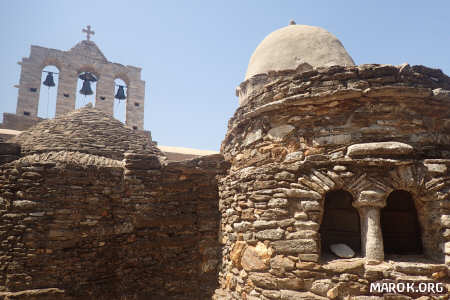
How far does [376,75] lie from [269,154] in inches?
75.6

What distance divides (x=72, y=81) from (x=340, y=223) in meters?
13.3

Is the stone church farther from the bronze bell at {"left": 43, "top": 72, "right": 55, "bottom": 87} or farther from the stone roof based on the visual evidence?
the bronze bell at {"left": 43, "top": 72, "right": 55, "bottom": 87}

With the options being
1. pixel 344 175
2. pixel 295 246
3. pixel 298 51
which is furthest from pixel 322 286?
pixel 298 51

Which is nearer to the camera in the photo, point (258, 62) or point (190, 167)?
point (190, 167)

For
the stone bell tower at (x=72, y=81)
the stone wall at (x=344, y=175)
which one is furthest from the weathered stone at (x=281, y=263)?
the stone bell tower at (x=72, y=81)

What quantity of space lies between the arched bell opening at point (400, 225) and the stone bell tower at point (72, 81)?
12.3 m

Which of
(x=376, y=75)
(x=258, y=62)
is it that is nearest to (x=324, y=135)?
(x=376, y=75)

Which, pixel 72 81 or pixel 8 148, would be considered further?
pixel 72 81

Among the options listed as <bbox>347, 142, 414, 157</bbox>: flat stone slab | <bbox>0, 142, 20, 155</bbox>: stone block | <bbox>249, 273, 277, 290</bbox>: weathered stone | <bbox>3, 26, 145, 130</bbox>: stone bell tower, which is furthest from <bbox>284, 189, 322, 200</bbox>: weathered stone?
<bbox>3, 26, 145, 130</bbox>: stone bell tower

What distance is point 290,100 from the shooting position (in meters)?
4.49

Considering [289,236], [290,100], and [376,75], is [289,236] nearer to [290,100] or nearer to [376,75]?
[290,100]

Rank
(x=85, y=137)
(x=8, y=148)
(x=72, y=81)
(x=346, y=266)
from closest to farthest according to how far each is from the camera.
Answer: (x=346, y=266) → (x=8, y=148) → (x=85, y=137) → (x=72, y=81)

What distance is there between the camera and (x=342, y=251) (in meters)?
4.11

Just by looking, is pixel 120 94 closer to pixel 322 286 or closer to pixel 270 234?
pixel 270 234
